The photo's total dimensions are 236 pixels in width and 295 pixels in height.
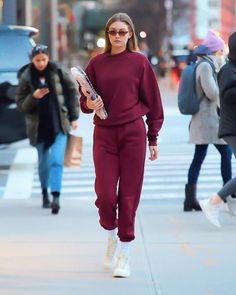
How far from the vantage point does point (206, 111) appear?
1067 centimetres

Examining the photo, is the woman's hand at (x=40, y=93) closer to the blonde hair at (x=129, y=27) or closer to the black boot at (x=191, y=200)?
the black boot at (x=191, y=200)

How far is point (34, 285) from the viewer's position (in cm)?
748

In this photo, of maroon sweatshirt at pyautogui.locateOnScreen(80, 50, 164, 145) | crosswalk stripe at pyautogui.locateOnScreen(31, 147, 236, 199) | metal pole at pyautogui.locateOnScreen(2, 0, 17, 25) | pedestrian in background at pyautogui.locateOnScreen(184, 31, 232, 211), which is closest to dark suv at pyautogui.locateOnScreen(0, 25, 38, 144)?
crosswalk stripe at pyautogui.locateOnScreen(31, 147, 236, 199)

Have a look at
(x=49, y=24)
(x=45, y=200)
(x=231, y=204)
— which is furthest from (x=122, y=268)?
(x=49, y=24)

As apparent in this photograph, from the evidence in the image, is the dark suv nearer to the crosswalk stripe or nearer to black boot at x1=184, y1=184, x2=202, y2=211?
the crosswalk stripe

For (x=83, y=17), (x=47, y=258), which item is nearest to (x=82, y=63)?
(x=83, y=17)

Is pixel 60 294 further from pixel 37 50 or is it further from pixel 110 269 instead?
pixel 37 50

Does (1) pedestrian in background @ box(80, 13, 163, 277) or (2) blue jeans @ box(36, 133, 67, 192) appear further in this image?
(2) blue jeans @ box(36, 133, 67, 192)

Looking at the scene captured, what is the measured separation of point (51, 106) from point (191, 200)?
A: 1.66 m

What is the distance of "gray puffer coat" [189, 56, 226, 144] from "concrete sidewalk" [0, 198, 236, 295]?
0.76 m

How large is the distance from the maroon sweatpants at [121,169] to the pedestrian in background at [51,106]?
3.14 meters

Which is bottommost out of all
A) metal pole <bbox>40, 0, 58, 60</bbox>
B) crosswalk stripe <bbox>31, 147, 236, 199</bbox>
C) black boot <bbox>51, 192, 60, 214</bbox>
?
metal pole <bbox>40, 0, 58, 60</bbox>

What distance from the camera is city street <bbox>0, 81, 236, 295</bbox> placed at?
7.45m

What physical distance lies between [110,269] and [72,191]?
4854mm
